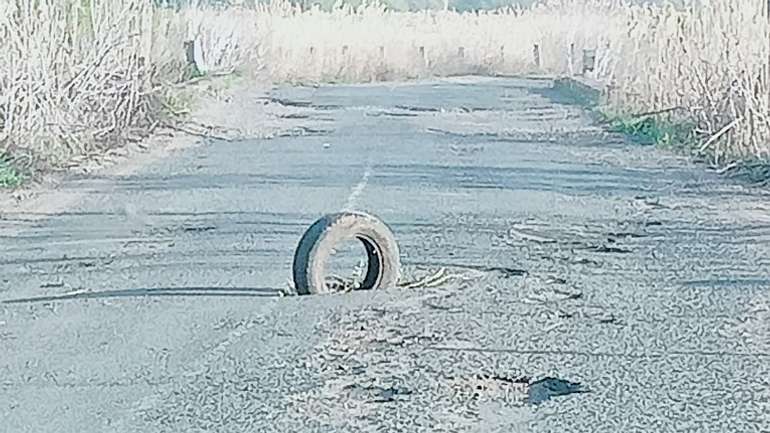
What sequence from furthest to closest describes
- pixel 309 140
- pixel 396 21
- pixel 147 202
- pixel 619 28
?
pixel 396 21 < pixel 619 28 < pixel 309 140 < pixel 147 202

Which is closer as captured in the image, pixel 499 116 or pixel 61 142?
pixel 61 142

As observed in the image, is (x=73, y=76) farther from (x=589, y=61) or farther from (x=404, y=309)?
(x=589, y=61)

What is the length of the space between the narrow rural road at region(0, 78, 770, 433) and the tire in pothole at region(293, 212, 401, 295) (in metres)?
0.17

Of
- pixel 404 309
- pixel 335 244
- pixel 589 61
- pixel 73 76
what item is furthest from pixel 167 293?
pixel 589 61

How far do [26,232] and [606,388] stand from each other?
6.61 m

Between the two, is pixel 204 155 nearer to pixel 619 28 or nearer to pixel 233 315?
pixel 233 315

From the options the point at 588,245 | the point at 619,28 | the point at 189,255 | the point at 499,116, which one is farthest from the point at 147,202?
the point at 619,28

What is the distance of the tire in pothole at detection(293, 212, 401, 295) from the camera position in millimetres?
9266

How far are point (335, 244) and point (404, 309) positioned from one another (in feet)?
2.76

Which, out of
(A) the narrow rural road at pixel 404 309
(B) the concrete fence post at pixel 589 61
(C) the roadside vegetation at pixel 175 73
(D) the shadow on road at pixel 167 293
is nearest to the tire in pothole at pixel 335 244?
(A) the narrow rural road at pixel 404 309

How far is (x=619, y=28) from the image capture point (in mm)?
35281

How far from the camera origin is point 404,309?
8852 mm

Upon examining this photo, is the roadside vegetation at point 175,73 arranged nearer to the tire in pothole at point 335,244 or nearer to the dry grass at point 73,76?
the dry grass at point 73,76

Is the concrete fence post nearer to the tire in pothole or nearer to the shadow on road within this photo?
the tire in pothole
